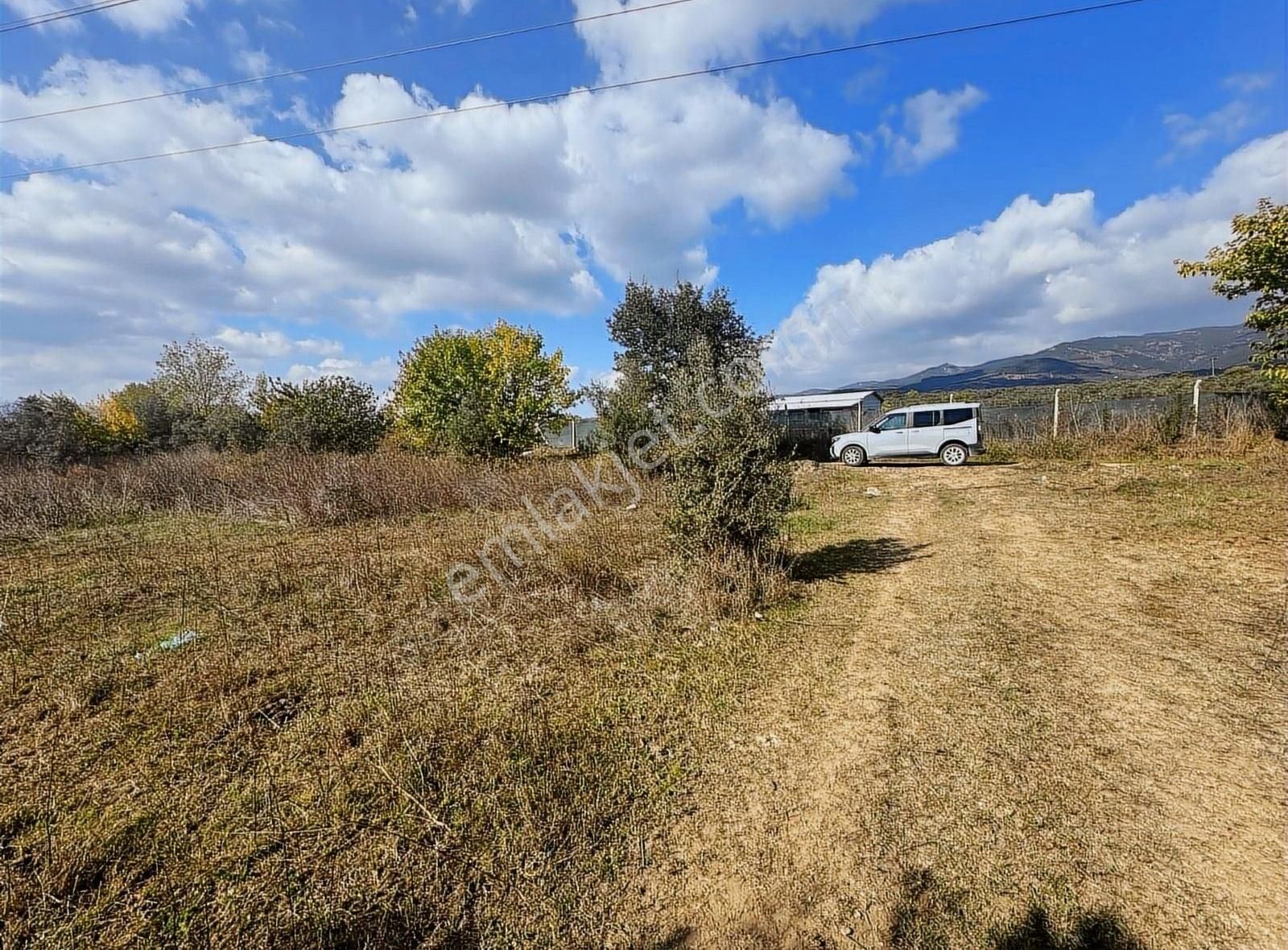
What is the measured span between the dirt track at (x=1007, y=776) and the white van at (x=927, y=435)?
7792mm

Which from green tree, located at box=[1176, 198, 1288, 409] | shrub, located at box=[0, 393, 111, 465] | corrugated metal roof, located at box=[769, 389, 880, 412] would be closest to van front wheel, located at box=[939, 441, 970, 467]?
green tree, located at box=[1176, 198, 1288, 409]

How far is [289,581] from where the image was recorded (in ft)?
17.3

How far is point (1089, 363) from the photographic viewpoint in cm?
3241

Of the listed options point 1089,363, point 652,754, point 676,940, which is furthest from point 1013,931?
point 1089,363

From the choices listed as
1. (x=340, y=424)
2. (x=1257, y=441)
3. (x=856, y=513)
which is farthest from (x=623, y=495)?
(x=1257, y=441)

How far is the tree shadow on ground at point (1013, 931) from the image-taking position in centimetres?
164

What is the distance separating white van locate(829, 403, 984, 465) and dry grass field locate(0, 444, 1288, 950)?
707 centimetres

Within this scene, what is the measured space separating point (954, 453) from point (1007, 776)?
12175mm

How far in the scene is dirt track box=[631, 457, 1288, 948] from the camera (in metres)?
1.75

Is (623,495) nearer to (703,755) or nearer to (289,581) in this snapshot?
(289,581)

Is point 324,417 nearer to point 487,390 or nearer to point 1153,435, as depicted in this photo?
point 487,390

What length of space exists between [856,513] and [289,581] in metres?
8.22

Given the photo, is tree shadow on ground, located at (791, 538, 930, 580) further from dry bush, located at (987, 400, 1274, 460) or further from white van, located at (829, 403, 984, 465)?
dry bush, located at (987, 400, 1274, 460)

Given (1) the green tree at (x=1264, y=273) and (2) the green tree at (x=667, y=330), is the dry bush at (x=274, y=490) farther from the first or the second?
(1) the green tree at (x=1264, y=273)
